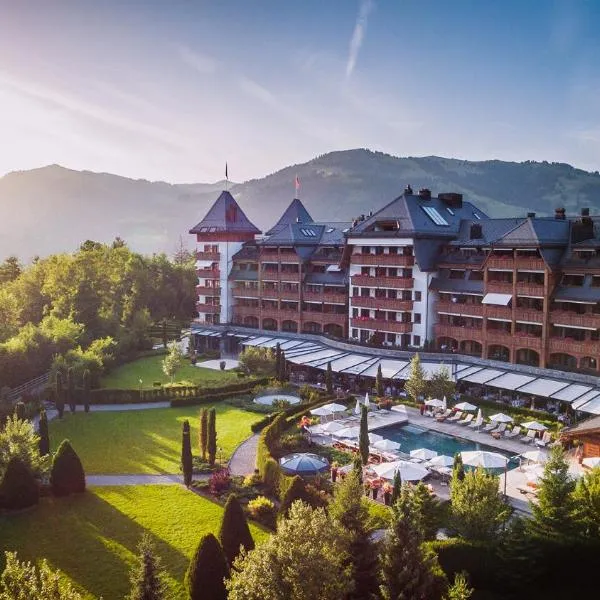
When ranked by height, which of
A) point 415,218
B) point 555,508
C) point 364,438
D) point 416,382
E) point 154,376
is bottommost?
point 154,376

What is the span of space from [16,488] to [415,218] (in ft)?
148

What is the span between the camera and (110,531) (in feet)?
102

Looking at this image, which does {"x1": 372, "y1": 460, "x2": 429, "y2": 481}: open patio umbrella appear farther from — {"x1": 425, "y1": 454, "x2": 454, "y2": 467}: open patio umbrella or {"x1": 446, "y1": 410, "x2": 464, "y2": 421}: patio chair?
{"x1": 446, "y1": 410, "x2": 464, "y2": 421}: patio chair

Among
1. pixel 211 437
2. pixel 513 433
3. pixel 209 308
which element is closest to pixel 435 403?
pixel 513 433

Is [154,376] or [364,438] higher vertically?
[364,438]

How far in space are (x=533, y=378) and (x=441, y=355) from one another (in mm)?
10010

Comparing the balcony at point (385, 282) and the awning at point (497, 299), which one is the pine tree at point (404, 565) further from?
the balcony at point (385, 282)

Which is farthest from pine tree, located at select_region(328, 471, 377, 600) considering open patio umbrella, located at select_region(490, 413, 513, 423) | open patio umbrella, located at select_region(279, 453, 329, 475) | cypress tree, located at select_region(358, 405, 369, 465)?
open patio umbrella, located at select_region(490, 413, 513, 423)

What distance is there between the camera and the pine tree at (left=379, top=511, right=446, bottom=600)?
20.2m

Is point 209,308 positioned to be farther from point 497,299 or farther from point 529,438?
point 529,438

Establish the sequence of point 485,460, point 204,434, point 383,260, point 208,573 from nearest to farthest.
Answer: point 208,573 → point 485,460 → point 204,434 → point 383,260

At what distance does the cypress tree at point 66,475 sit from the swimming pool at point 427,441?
67.6 ft

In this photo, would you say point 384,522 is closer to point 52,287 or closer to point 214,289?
point 214,289

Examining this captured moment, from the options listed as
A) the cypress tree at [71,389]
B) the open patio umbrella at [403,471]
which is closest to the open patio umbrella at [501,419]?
the open patio umbrella at [403,471]
